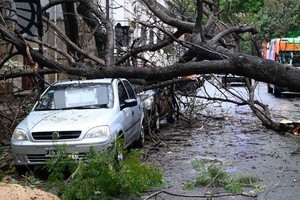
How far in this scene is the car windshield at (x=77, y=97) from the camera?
9.55 metres

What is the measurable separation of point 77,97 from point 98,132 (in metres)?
1.61

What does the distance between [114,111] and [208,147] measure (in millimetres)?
3207

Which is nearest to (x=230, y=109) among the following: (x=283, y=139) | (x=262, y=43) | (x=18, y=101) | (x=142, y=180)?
(x=283, y=139)

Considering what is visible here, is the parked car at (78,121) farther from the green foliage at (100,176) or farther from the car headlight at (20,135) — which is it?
the green foliage at (100,176)

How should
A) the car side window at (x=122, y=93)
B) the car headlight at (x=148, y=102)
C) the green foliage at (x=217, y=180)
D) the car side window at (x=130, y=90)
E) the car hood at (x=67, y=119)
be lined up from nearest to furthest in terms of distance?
the green foliage at (x=217, y=180) → the car hood at (x=67, y=119) → the car side window at (x=122, y=93) → the car side window at (x=130, y=90) → the car headlight at (x=148, y=102)

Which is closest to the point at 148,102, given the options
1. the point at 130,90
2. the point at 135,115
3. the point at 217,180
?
the point at 130,90

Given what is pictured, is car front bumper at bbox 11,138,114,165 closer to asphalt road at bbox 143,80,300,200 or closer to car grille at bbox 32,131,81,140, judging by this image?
car grille at bbox 32,131,81,140

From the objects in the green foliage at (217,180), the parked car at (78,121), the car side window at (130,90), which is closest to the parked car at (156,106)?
the car side window at (130,90)

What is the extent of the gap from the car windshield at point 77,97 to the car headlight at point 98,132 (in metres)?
1.11

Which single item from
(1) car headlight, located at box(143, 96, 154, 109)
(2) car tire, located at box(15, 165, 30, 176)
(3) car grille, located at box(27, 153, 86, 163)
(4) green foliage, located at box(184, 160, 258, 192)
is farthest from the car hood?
(1) car headlight, located at box(143, 96, 154, 109)

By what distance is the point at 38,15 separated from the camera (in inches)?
404

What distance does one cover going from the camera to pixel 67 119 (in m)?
8.68

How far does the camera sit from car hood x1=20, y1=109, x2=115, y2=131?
329 inches

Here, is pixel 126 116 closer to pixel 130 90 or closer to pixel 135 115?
pixel 135 115
